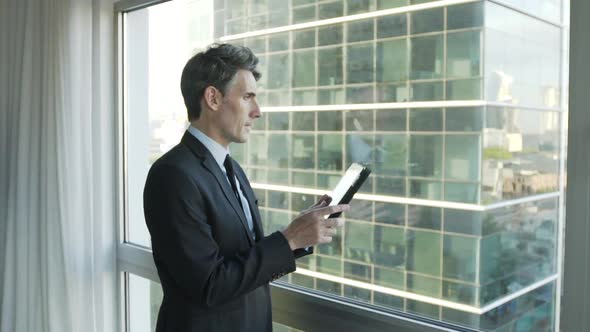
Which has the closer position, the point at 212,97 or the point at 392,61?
the point at 212,97

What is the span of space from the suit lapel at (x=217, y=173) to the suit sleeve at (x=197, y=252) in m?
0.08

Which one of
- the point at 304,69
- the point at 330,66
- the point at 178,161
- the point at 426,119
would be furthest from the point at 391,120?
the point at 178,161

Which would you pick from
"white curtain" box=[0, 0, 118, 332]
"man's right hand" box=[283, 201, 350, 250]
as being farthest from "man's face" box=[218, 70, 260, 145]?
"white curtain" box=[0, 0, 118, 332]

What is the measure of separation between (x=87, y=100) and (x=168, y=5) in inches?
22.6

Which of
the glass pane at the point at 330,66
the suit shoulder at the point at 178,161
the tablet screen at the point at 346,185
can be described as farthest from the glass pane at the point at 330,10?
the suit shoulder at the point at 178,161

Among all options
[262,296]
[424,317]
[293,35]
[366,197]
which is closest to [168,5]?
[293,35]

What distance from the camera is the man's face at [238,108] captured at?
142 cm

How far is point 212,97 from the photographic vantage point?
141 centimetres

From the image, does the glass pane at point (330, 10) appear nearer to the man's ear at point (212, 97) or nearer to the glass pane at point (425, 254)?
the man's ear at point (212, 97)

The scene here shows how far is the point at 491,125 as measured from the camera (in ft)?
4.88

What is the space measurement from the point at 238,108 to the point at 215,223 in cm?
30

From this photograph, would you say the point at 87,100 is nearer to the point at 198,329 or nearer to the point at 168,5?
the point at 168,5

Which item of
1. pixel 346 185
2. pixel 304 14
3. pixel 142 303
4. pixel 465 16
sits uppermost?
pixel 304 14

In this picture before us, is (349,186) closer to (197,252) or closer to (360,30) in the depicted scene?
(197,252)
